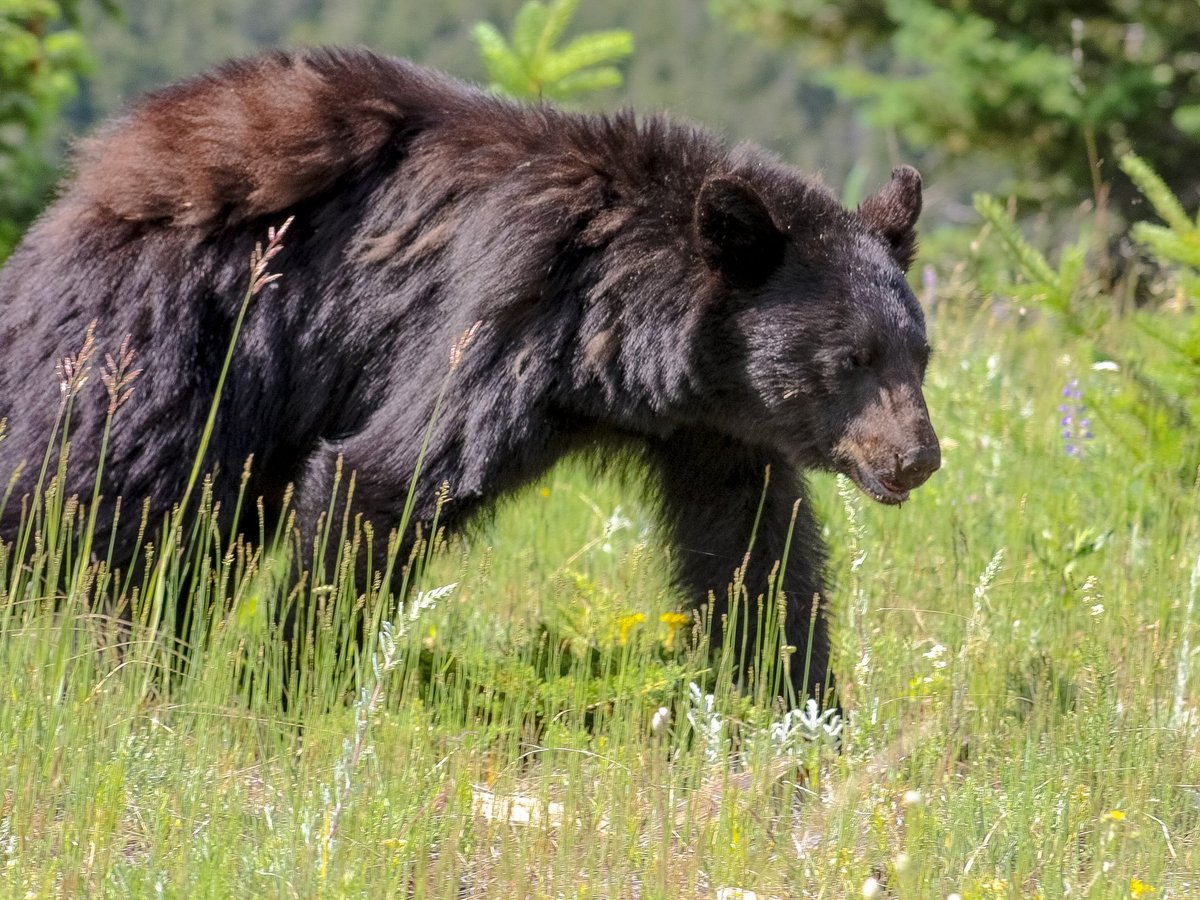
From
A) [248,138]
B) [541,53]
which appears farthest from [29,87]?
[248,138]

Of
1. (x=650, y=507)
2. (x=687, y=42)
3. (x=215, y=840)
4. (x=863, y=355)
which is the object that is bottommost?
(x=215, y=840)

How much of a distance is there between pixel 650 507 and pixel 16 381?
5.87ft

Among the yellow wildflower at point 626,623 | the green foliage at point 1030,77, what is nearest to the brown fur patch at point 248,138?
the yellow wildflower at point 626,623

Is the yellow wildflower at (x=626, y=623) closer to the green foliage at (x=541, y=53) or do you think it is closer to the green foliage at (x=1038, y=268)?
the green foliage at (x=1038, y=268)

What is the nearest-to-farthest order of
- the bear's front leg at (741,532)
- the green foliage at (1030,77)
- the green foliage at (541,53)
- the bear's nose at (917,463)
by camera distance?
the bear's nose at (917,463)
the bear's front leg at (741,532)
the green foliage at (541,53)
the green foliage at (1030,77)

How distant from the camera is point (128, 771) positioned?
3158mm

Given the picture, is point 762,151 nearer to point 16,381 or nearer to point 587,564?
point 587,564

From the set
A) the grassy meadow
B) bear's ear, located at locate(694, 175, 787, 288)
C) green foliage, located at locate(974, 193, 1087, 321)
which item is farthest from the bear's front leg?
green foliage, located at locate(974, 193, 1087, 321)

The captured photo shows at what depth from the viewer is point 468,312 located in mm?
4160

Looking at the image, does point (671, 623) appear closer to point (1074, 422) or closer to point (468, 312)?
point (468, 312)

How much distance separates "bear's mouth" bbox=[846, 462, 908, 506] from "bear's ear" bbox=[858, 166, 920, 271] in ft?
2.29

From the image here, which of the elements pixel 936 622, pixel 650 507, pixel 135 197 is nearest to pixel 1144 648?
pixel 936 622

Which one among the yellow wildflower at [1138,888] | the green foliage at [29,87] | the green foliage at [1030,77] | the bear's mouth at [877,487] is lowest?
the yellow wildflower at [1138,888]

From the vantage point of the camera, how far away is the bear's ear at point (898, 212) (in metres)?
4.49
